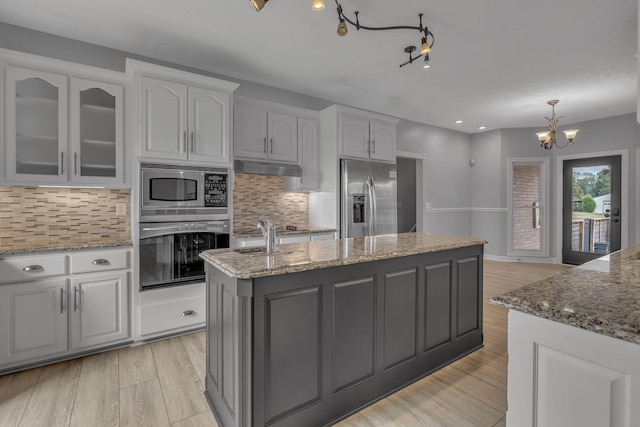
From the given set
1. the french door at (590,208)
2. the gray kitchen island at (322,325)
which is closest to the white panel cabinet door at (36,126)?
the gray kitchen island at (322,325)

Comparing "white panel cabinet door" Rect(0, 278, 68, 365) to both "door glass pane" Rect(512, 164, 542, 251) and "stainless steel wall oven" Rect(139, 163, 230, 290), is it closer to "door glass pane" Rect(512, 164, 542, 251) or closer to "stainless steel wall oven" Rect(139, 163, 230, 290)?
"stainless steel wall oven" Rect(139, 163, 230, 290)

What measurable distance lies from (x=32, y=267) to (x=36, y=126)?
114 centimetres

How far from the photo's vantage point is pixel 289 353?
161 centimetres

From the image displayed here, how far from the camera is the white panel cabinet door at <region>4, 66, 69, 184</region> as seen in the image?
249cm

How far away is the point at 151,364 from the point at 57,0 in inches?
112

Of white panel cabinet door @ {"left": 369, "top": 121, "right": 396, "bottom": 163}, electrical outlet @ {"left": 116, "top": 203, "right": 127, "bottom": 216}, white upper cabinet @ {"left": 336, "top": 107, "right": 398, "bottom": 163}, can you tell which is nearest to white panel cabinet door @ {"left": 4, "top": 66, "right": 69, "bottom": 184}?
electrical outlet @ {"left": 116, "top": 203, "right": 127, "bottom": 216}

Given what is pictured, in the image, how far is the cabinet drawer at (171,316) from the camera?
2.80 m

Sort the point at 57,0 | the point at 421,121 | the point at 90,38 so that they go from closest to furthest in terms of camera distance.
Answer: the point at 57,0, the point at 90,38, the point at 421,121

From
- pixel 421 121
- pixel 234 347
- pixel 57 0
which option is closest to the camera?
pixel 234 347

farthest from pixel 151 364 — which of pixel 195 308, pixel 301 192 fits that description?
pixel 301 192

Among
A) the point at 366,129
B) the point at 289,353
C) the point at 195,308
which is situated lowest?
the point at 195,308

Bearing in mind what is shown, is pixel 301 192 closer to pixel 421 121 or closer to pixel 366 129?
pixel 366 129

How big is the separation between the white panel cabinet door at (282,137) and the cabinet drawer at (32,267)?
7.26 ft

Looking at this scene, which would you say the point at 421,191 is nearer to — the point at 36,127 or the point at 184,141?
the point at 184,141
